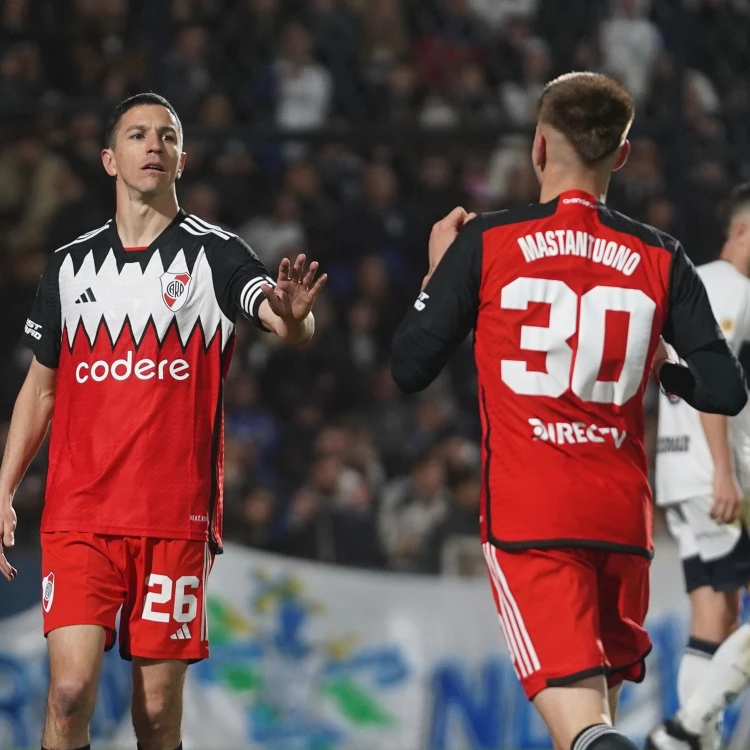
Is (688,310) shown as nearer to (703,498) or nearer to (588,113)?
(588,113)

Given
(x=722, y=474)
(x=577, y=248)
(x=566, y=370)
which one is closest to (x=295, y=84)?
(x=722, y=474)

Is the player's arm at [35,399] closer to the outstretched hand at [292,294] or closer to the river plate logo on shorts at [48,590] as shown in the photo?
the river plate logo on shorts at [48,590]

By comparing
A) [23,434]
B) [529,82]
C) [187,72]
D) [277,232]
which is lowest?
[23,434]

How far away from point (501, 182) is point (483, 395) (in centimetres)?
760

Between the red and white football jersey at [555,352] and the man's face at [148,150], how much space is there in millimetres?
1247

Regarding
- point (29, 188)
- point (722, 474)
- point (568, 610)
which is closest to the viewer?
point (568, 610)

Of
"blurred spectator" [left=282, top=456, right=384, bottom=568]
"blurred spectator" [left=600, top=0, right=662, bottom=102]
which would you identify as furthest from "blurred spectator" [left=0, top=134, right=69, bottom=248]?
"blurred spectator" [left=600, top=0, right=662, bottom=102]

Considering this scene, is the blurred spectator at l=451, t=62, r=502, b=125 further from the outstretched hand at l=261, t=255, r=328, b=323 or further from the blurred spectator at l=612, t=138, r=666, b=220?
the outstretched hand at l=261, t=255, r=328, b=323

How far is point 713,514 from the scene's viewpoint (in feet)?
18.8

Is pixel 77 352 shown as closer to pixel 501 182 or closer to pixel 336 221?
pixel 336 221

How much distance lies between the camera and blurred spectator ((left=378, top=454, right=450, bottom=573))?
29.8 feet

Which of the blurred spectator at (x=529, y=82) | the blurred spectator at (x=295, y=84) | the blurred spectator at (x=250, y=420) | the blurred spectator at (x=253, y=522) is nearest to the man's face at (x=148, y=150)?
the blurred spectator at (x=253, y=522)

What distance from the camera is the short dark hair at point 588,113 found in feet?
12.3

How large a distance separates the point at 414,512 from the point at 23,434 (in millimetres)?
5024
